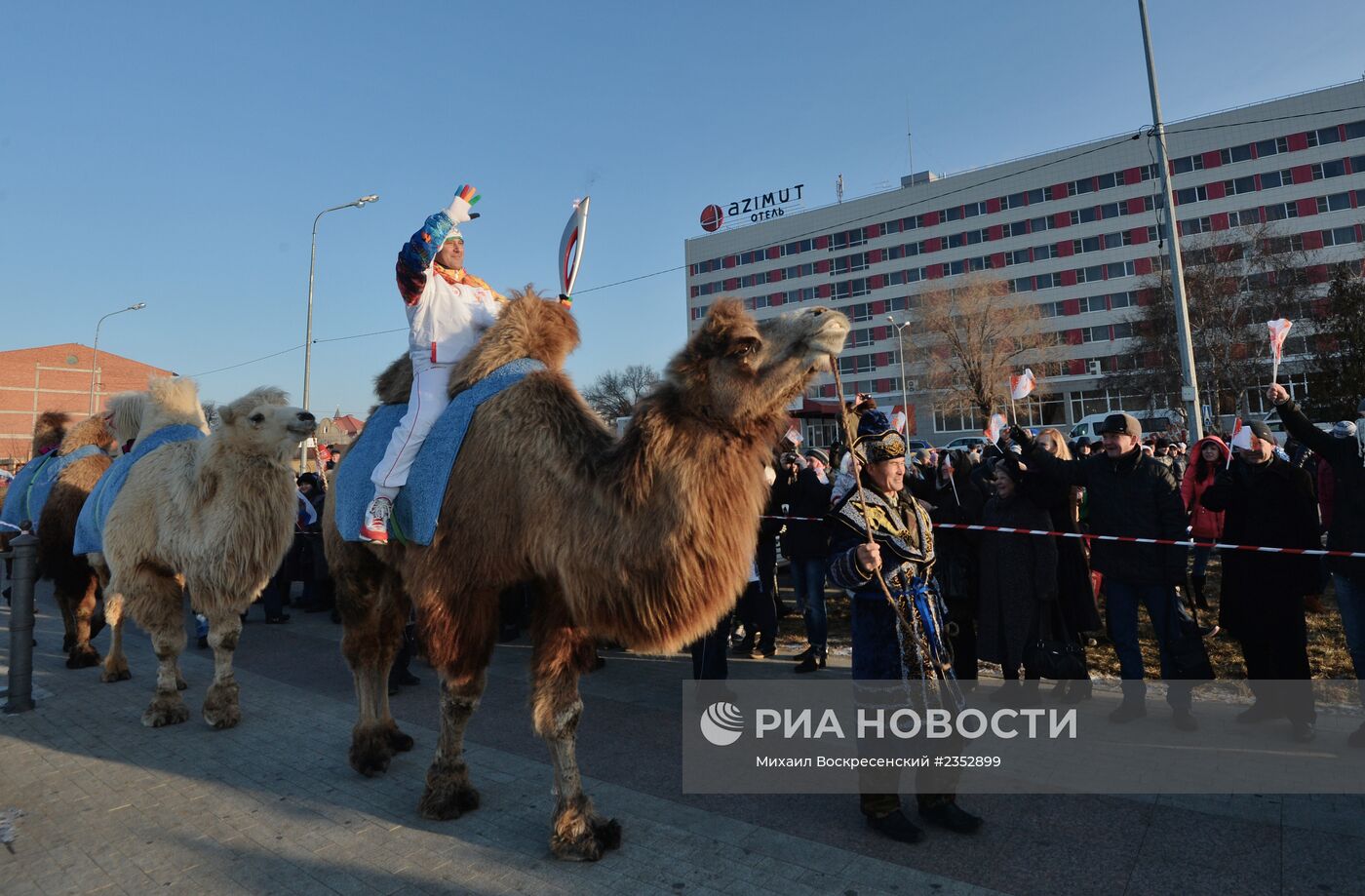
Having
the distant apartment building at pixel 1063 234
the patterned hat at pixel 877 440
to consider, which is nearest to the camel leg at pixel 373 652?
the patterned hat at pixel 877 440

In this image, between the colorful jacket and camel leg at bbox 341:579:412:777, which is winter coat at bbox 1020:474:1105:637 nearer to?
the colorful jacket

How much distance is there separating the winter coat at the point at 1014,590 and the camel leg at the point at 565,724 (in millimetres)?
3269

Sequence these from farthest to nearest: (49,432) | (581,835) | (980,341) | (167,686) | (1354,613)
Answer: (980,341) → (49,432) → (167,686) → (1354,613) → (581,835)

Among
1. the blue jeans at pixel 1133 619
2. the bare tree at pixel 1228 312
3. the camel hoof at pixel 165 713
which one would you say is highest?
the bare tree at pixel 1228 312

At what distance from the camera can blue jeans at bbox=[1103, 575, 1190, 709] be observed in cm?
512

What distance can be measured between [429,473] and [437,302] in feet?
3.45

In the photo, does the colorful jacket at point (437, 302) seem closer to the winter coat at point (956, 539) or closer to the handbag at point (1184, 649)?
the winter coat at point (956, 539)

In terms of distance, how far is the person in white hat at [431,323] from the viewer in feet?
12.3

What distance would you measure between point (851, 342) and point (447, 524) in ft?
215

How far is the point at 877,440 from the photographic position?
3727mm

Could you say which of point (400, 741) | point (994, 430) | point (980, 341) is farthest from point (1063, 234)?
point (400, 741)

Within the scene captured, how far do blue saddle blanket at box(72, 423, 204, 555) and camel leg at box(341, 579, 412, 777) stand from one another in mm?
3104

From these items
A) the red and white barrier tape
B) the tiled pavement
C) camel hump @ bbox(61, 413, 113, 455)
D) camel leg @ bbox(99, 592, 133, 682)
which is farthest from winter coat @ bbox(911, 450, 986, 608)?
camel hump @ bbox(61, 413, 113, 455)

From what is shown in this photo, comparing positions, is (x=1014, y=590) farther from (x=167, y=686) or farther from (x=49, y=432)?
(x=49, y=432)
